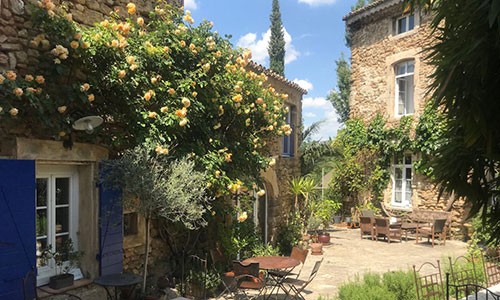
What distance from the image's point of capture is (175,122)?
519 cm

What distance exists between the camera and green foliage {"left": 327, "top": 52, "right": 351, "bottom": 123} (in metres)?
27.3

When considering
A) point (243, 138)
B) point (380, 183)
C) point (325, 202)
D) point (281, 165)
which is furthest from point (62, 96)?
point (380, 183)

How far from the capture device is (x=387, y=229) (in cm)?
1151

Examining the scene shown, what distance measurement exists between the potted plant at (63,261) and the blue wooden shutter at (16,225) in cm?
33

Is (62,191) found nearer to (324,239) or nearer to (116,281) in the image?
(116,281)

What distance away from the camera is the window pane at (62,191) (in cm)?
497

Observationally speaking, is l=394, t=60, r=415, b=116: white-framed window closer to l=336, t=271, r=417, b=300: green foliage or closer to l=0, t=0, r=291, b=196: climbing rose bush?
l=0, t=0, r=291, b=196: climbing rose bush

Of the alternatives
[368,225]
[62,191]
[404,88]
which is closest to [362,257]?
[368,225]

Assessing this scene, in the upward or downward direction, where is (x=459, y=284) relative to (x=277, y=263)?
downward

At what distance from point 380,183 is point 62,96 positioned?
12.0 meters

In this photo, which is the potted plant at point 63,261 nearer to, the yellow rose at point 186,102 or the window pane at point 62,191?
the window pane at point 62,191

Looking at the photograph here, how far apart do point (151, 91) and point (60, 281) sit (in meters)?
2.63

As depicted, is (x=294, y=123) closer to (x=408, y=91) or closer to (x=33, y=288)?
(x=408, y=91)

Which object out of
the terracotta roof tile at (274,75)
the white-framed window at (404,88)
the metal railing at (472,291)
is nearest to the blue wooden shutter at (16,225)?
the metal railing at (472,291)
